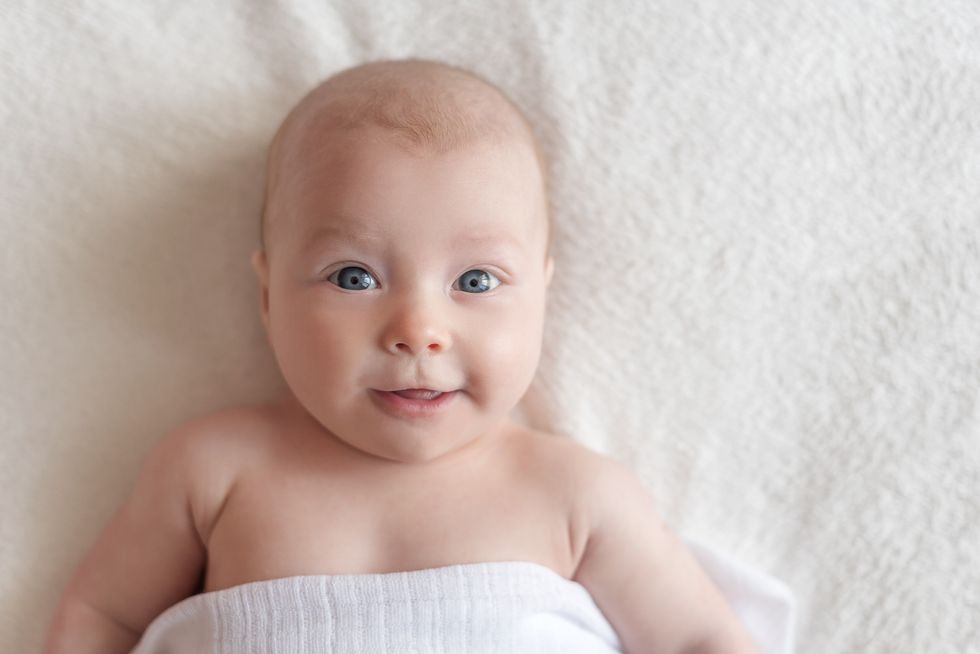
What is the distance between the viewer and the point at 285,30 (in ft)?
4.86

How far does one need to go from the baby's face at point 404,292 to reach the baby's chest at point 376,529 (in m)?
0.08

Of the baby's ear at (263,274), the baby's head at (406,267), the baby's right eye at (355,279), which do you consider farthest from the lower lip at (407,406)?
the baby's ear at (263,274)

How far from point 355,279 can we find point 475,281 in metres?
0.14

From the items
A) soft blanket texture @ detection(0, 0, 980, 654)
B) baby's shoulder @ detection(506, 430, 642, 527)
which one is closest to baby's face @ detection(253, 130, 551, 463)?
baby's shoulder @ detection(506, 430, 642, 527)

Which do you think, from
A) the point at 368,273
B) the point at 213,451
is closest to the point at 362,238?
the point at 368,273

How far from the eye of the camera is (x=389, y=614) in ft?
4.03

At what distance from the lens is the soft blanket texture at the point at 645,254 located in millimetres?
1416

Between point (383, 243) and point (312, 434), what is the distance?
→ 0.29m

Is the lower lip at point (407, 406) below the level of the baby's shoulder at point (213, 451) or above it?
above

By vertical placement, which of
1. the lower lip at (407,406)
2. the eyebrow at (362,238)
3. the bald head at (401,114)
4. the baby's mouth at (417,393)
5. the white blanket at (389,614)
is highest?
the bald head at (401,114)

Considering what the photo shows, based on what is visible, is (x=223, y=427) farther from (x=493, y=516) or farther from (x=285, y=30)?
(x=285, y=30)

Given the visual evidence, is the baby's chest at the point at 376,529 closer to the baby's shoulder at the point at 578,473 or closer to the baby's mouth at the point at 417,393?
the baby's shoulder at the point at 578,473

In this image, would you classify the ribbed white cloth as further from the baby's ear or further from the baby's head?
the baby's ear

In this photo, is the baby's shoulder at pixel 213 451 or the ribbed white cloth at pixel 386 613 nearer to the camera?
the ribbed white cloth at pixel 386 613
